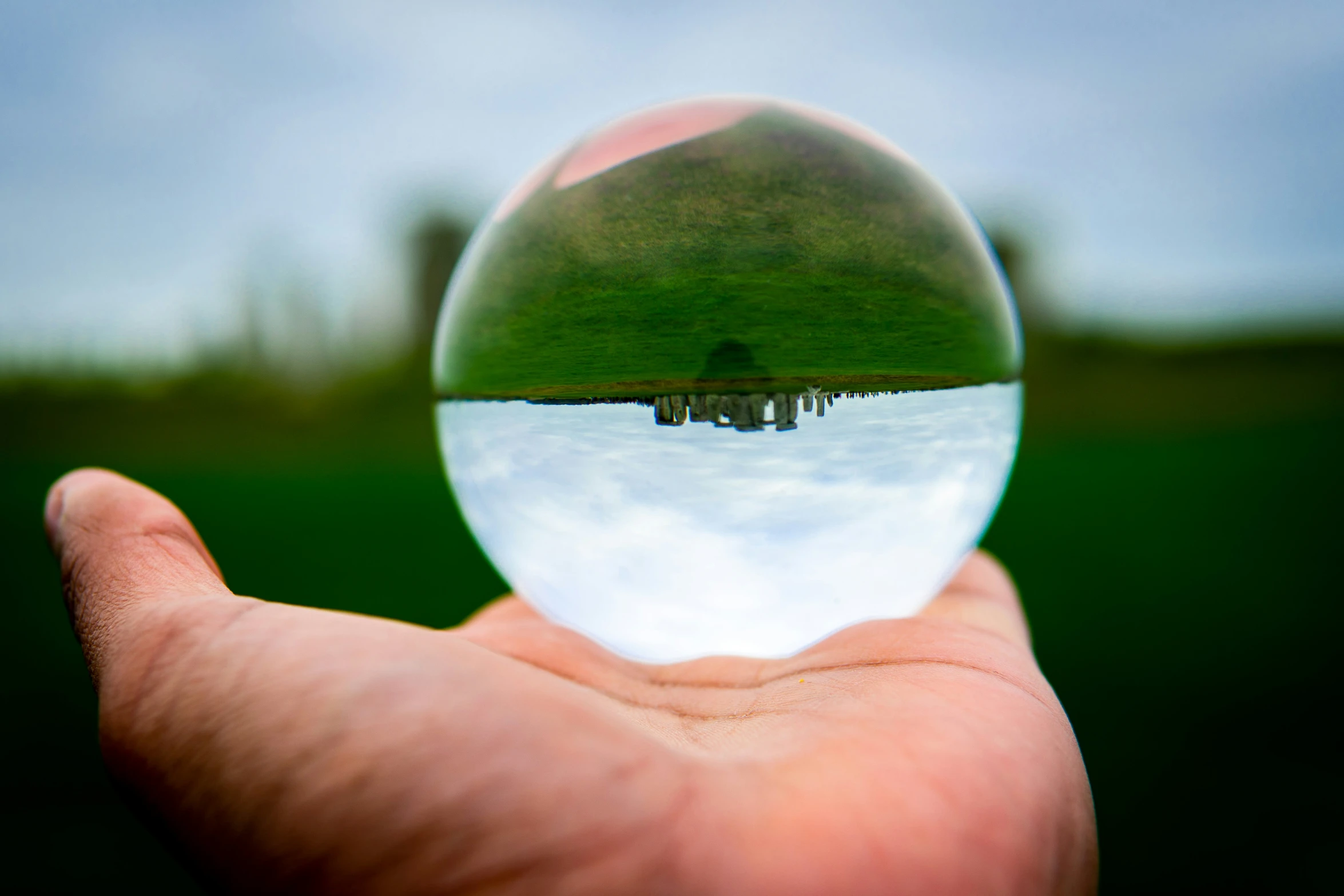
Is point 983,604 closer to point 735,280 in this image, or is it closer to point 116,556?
point 735,280

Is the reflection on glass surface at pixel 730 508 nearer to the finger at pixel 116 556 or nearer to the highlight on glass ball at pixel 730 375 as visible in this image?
the highlight on glass ball at pixel 730 375

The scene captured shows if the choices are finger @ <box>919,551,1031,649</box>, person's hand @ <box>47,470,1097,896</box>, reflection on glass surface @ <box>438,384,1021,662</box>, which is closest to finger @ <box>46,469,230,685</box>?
person's hand @ <box>47,470,1097,896</box>

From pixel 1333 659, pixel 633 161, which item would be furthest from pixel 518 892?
pixel 1333 659

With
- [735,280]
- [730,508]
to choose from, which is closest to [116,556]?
[730,508]

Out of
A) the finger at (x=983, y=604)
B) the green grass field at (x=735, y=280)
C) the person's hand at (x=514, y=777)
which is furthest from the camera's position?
the finger at (x=983, y=604)

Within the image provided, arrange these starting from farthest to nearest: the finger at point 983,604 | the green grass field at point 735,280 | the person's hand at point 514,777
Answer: the finger at point 983,604, the green grass field at point 735,280, the person's hand at point 514,777

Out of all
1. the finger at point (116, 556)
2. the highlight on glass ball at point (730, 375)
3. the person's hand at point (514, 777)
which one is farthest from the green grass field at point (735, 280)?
the finger at point (116, 556)

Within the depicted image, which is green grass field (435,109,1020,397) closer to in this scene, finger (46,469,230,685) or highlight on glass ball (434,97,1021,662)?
highlight on glass ball (434,97,1021,662)

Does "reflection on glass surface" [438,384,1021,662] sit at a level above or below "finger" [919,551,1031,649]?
above
